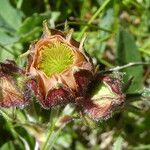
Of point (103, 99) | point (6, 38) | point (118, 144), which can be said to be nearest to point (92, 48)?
point (6, 38)

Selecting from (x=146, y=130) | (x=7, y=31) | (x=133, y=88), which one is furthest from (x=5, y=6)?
(x=146, y=130)

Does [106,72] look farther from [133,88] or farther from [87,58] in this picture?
[133,88]

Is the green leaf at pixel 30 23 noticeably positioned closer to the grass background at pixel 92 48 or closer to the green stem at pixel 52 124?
the grass background at pixel 92 48

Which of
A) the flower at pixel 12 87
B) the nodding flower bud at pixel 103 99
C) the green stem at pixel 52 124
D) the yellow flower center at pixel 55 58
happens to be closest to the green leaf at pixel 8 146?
the green stem at pixel 52 124

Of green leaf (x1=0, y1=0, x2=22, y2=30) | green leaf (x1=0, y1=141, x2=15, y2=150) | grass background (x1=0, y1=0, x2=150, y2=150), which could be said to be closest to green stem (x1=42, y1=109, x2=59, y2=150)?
grass background (x1=0, y1=0, x2=150, y2=150)

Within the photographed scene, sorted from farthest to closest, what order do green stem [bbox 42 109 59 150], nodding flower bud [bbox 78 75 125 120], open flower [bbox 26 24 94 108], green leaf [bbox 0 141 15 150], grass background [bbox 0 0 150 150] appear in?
grass background [bbox 0 0 150 150] < green leaf [bbox 0 141 15 150] < green stem [bbox 42 109 59 150] < nodding flower bud [bbox 78 75 125 120] < open flower [bbox 26 24 94 108]

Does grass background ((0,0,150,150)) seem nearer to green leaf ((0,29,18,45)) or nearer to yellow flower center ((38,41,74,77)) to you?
green leaf ((0,29,18,45))
